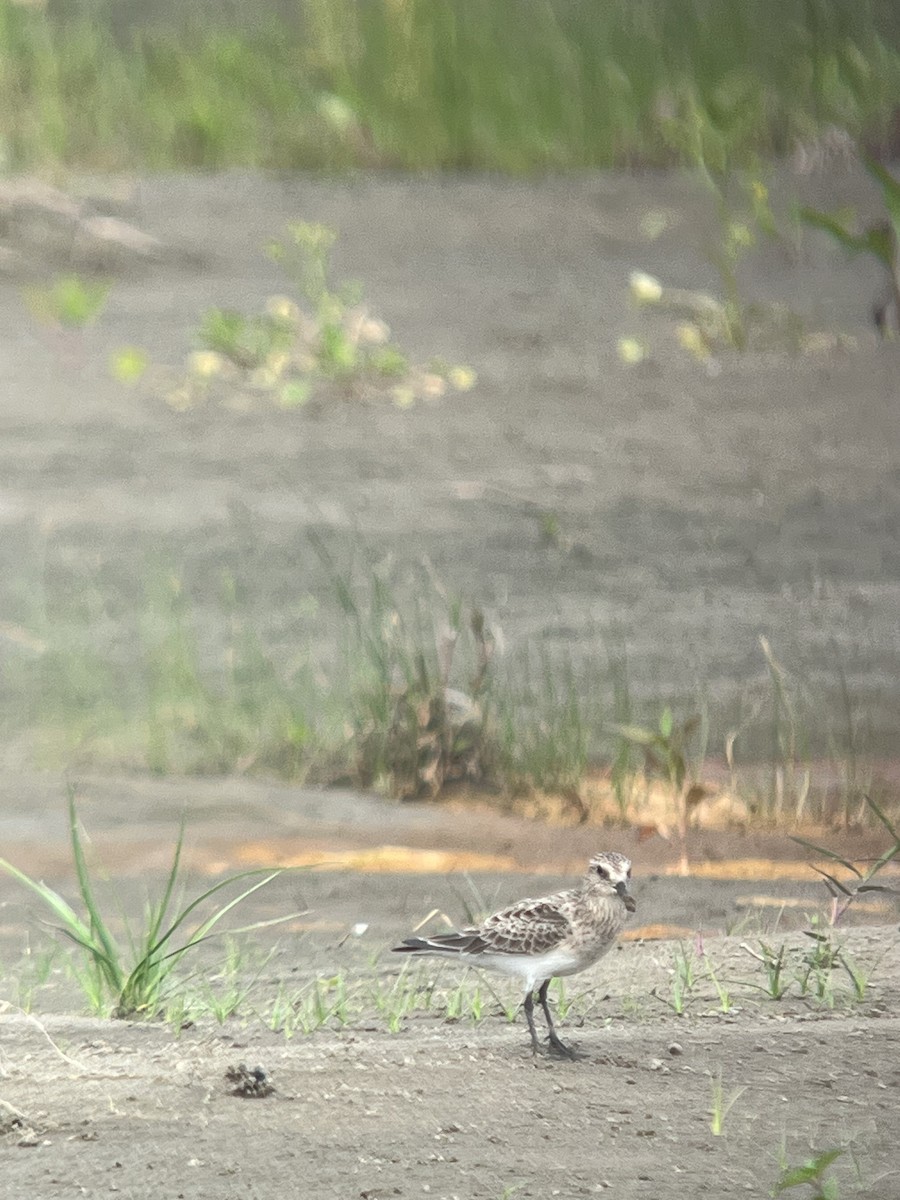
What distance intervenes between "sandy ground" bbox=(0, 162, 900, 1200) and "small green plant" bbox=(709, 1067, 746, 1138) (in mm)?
11

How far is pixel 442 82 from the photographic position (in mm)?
6812

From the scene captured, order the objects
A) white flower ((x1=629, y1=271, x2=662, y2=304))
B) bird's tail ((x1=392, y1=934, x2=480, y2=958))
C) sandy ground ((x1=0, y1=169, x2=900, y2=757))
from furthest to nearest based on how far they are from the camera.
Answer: white flower ((x1=629, y1=271, x2=662, y2=304)), sandy ground ((x1=0, y1=169, x2=900, y2=757)), bird's tail ((x1=392, y1=934, x2=480, y2=958))

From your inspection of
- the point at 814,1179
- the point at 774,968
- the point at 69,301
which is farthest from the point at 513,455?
the point at 814,1179

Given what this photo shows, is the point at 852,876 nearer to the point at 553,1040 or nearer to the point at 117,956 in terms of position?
the point at 553,1040

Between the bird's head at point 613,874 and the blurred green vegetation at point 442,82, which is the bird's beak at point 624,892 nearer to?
the bird's head at point 613,874

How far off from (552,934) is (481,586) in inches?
101

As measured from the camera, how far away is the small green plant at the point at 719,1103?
2.01 m

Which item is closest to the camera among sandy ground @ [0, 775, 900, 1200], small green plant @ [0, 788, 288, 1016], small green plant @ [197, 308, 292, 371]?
sandy ground @ [0, 775, 900, 1200]

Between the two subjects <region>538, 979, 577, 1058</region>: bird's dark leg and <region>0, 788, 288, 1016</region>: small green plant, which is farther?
<region>0, 788, 288, 1016</region>: small green plant

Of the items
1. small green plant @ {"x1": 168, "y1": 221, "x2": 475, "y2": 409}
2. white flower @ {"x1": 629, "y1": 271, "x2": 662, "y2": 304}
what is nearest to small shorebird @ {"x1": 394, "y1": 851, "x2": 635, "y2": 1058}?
small green plant @ {"x1": 168, "y1": 221, "x2": 475, "y2": 409}

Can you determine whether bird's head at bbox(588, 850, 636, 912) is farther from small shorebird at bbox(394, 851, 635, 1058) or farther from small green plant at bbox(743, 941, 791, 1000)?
small green plant at bbox(743, 941, 791, 1000)

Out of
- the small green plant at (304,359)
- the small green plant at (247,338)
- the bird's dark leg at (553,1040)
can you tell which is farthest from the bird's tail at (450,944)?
the small green plant at (247,338)

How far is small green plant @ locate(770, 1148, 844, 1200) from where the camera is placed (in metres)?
1.76

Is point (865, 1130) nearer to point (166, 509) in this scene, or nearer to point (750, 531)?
point (750, 531)
